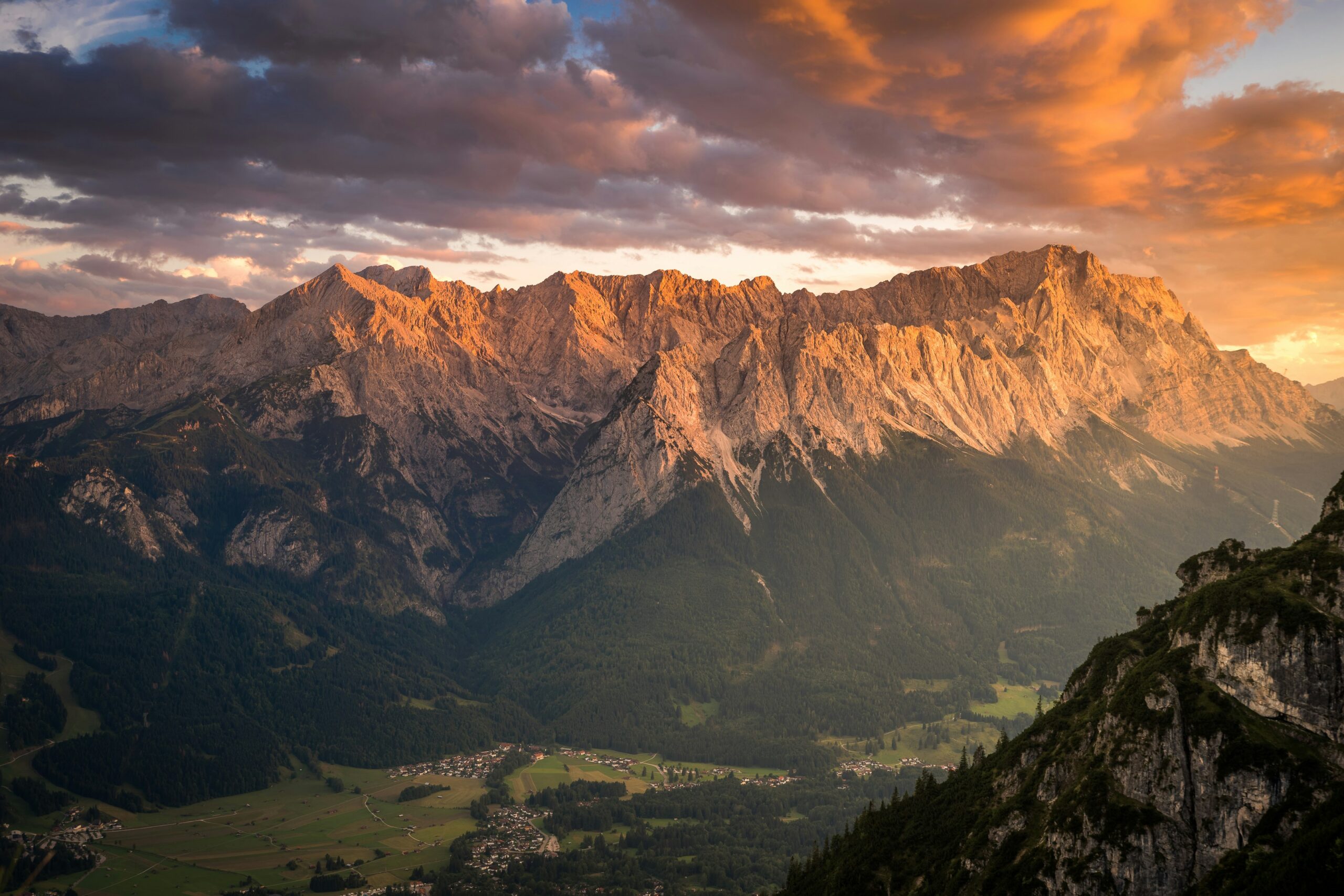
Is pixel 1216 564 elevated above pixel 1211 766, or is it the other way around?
pixel 1216 564

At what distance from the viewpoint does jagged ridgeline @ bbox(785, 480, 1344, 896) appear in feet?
273

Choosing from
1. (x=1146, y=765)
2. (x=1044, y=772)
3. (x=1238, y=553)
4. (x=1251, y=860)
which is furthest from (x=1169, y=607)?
(x=1251, y=860)

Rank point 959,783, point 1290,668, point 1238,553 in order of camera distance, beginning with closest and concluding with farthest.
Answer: point 1290,668
point 1238,553
point 959,783

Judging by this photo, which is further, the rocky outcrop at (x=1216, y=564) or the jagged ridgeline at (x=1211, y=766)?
the rocky outcrop at (x=1216, y=564)

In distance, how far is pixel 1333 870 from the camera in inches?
2832

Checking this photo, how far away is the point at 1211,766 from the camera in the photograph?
292 feet

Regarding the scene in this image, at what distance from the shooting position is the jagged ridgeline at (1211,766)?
83250 mm

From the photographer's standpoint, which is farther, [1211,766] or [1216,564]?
[1216,564]

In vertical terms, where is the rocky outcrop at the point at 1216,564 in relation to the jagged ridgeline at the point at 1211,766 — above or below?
above

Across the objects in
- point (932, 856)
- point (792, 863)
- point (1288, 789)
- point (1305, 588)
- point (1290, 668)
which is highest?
point (1305, 588)

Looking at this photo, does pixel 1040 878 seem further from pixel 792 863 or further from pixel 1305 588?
pixel 792 863

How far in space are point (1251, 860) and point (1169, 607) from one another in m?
52.3

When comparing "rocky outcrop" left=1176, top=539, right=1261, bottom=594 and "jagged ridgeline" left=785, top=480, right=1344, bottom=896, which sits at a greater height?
"rocky outcrop" left=1176, top=539, right=1261, bottom=594

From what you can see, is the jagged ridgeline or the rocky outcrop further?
the rocky outcrop
